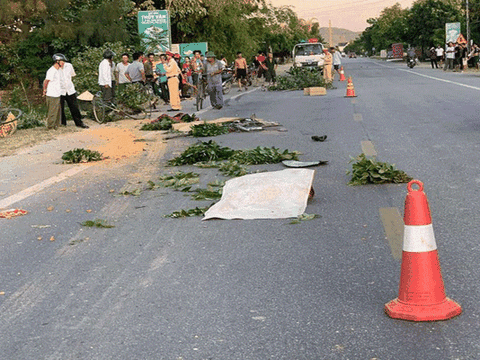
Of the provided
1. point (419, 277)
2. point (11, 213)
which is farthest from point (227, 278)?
point (11, 213)

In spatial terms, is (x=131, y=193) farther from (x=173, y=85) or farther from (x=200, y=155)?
(x=173, y=85)

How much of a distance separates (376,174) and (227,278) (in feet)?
13.3

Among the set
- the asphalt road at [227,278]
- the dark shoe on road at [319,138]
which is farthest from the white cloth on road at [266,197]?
the dark shoe on road at [319,138]

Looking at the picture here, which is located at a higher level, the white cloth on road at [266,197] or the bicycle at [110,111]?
the white cloth on road at [266,197]

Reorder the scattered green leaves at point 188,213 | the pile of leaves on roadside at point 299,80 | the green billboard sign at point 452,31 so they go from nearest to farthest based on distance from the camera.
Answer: the scattered green leaves at point 188,213, the pile of leaves on roadside at point 299,80, the green billboard sign at point 452,31

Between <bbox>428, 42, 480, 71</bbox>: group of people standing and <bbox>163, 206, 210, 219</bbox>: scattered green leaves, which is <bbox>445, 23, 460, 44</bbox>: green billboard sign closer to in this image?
<bbox>428, 42, 480, 71</bbox>: group of people standing

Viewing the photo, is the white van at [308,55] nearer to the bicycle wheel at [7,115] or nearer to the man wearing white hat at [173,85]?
the man wearing white hat at [173,85]

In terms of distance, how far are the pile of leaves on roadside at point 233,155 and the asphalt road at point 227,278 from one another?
3.76ft

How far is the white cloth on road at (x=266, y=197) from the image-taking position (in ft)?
25.1

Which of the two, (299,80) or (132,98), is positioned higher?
(132,98)

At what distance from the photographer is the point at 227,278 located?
555 cm

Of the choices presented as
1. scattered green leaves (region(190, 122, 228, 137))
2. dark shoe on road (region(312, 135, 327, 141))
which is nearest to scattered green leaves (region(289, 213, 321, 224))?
dark shoe on road (region(312, 135, 327, 141))

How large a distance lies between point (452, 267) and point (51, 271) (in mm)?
2883

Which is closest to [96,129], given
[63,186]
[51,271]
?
[63,186]
